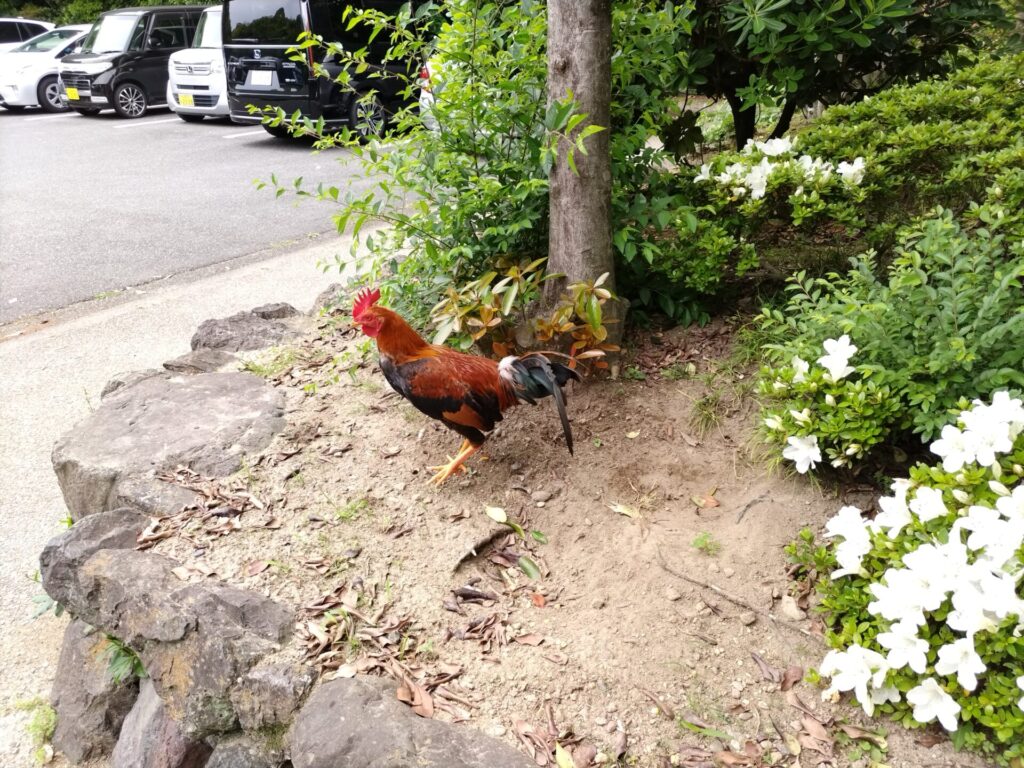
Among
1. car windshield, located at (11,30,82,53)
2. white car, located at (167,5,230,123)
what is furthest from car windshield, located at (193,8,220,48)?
car windshield, located at (11,30,82,53)

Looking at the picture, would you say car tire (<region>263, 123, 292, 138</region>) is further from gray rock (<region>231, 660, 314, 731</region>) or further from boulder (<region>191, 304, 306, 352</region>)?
gray rock (<region>231, 660, 314, 731</region>)

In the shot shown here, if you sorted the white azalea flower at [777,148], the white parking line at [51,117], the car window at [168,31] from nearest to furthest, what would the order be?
1. the white azalea flower at [777,148]
2. the car window at [168,31]
3. the white parking line at [51,117]

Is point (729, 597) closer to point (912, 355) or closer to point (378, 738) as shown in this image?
point (912, 355)

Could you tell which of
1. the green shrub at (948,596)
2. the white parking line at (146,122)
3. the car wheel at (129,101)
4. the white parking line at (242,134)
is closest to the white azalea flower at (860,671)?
the green shrub at (948,596)

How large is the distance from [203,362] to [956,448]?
3.77m

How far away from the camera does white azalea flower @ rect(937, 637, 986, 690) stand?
79.9 inches

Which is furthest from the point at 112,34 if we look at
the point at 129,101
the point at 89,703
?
the point at 89,703

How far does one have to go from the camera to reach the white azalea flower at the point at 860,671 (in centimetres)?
219

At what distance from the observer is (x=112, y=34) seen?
16.2 metres

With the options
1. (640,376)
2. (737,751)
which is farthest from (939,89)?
(737,751)

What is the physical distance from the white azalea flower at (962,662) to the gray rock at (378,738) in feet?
3.75

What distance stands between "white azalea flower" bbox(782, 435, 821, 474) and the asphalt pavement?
135 inches

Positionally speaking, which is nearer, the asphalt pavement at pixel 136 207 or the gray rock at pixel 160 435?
the gray rock at pixel 160 435

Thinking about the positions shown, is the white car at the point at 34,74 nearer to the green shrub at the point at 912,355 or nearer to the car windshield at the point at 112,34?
the car windshield at the point at 112,34
